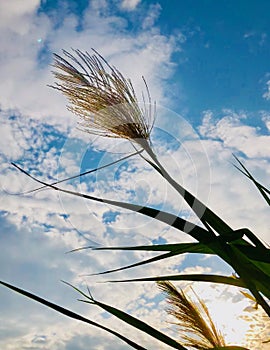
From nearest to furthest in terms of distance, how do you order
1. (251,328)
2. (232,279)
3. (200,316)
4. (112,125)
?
(232,279) < (112,125) < (200,316) < (251,328)

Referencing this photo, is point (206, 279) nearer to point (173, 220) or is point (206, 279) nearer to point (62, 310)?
point (173, 220)

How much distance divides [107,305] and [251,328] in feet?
2.25

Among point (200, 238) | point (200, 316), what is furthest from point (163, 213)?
point (200, 316)

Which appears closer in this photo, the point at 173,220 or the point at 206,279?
the point at 173,220

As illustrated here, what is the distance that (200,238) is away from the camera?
27.6 inches

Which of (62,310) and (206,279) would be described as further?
(206,279)

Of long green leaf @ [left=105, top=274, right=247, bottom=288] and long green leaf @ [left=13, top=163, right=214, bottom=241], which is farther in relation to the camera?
long green leaf @ [left=105, top=274, right=247, bottom=288]

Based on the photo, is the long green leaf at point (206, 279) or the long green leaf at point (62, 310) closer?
the long green leaf at point (62, 310)

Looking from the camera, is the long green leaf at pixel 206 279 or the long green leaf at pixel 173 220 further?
the long green leaf at pixel 206 279

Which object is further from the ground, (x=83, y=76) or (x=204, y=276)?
(x=83, y=76)

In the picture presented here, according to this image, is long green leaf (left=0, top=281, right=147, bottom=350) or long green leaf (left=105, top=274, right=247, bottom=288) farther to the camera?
long green leaf (left=105, top=274, right=247, bottom=288)

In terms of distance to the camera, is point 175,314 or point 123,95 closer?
point 123,95

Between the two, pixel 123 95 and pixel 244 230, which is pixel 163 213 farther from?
pixel 123 95

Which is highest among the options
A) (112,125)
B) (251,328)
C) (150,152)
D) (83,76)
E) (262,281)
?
(83,76)
